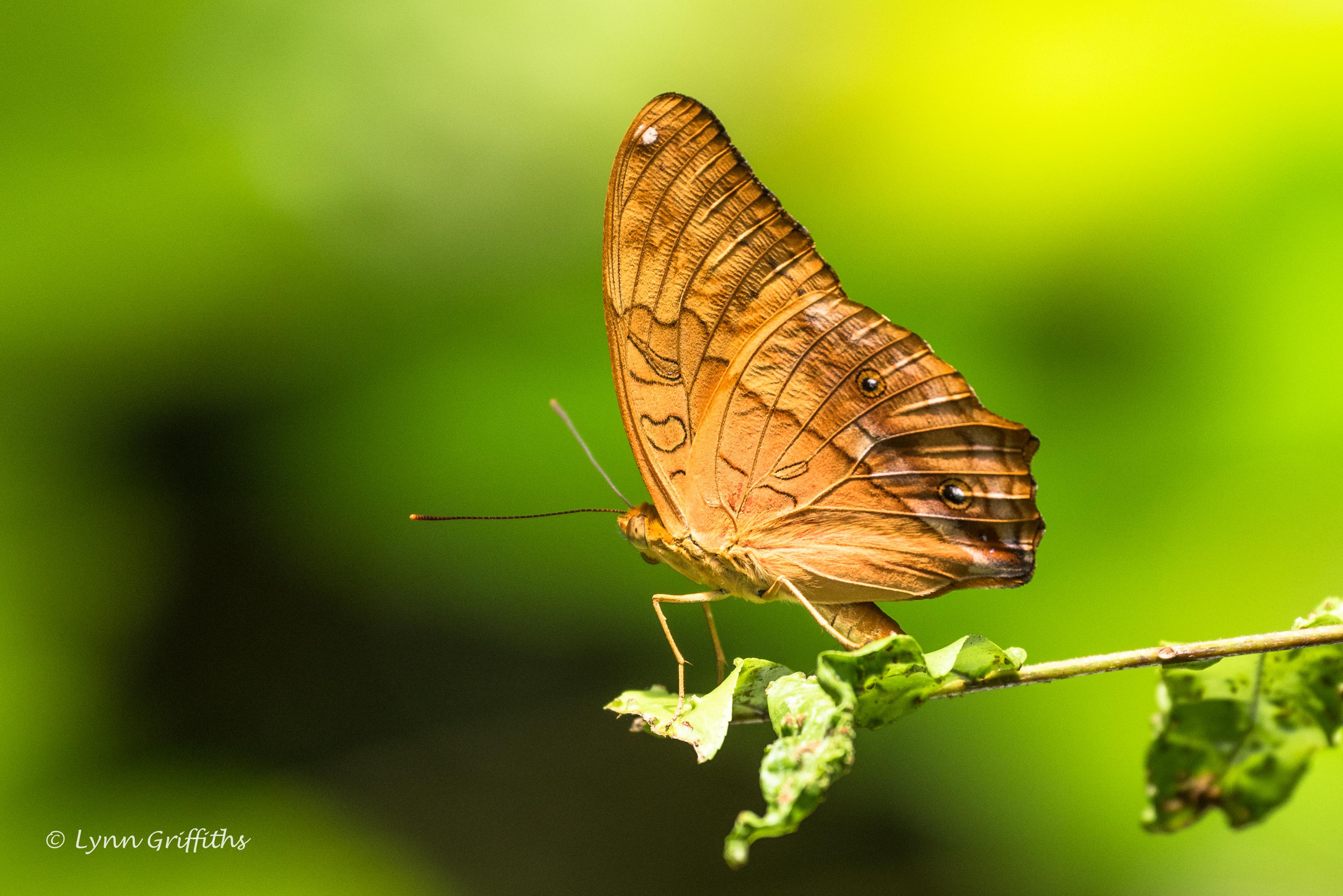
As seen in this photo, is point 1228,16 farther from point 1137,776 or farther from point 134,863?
point 134,863

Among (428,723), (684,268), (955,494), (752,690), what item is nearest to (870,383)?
(955,494)

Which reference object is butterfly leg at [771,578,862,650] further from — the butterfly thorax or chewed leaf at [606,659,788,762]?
chewed leaf at [606,659,788,762]

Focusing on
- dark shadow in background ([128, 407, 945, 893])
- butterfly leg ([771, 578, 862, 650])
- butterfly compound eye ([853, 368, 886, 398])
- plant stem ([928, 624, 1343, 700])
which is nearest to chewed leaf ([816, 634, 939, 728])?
plant stem ([928, 624, 1343, 700])

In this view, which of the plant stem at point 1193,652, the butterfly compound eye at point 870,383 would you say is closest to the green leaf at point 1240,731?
the plant stem at point 1193,652

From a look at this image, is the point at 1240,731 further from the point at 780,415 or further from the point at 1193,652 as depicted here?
the point at 780,415

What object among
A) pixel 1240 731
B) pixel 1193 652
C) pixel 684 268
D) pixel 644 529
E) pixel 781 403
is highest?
pixel 684 268

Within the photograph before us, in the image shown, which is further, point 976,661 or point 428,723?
point 428,723
